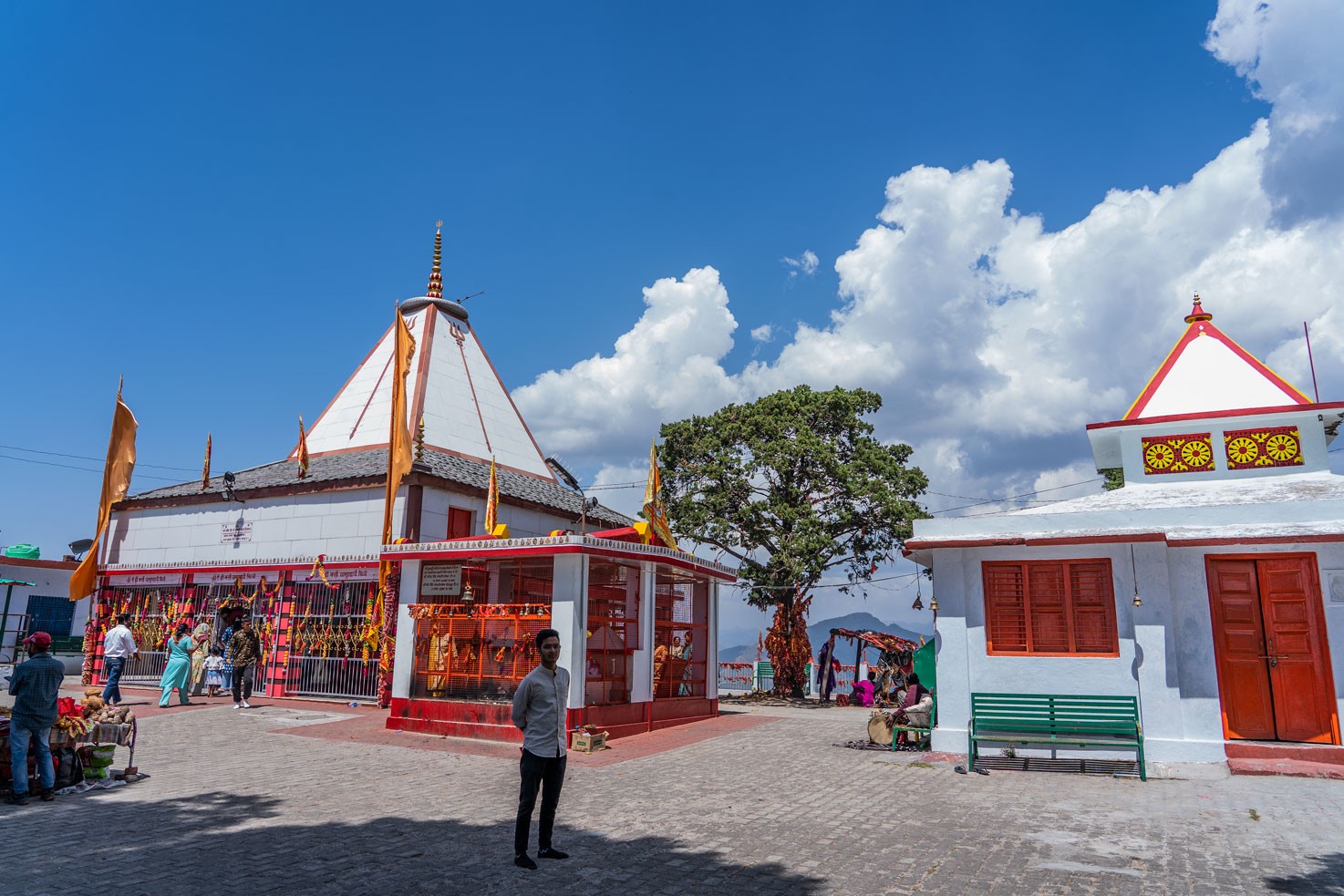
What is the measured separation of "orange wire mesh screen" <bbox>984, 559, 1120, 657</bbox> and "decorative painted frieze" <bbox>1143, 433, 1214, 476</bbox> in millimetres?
3427

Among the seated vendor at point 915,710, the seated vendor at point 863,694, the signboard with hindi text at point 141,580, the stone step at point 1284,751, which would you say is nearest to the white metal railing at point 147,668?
the signboard with hindi text at point 141,580

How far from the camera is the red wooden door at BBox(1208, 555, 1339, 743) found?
35.5 ft

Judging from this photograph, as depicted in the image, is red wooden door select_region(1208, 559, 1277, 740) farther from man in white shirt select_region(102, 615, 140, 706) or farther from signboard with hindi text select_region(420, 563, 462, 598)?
man in white shirt select_region(102, 615, 140, 706)

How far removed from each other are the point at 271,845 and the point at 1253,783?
10.6 metres

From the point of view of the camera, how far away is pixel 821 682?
24.1m

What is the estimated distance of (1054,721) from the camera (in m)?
11.1

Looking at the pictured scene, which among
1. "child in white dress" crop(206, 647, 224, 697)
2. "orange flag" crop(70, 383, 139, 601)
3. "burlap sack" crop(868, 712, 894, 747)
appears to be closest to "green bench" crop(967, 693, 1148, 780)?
"burlap sack" crop(868, 712, 894, 747)

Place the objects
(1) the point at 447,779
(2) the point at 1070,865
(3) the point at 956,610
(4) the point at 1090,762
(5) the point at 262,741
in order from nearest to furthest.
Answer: (2) the point at 1070,865 → (1) the point at 447,779 → (4) the point at 1090,762 → (3) the point at 956,610 → (5) the point at 262,741

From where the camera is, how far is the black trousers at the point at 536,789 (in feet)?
20.9

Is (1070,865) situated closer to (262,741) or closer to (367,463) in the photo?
(262,741)

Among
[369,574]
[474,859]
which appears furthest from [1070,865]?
[369,574]

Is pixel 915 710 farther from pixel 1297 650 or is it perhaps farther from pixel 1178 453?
pixel 1178 453

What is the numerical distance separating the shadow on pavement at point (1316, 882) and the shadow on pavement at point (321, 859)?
3250mm

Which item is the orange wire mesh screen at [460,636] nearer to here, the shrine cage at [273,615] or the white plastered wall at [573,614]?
the white plastered wall at [573,614]
